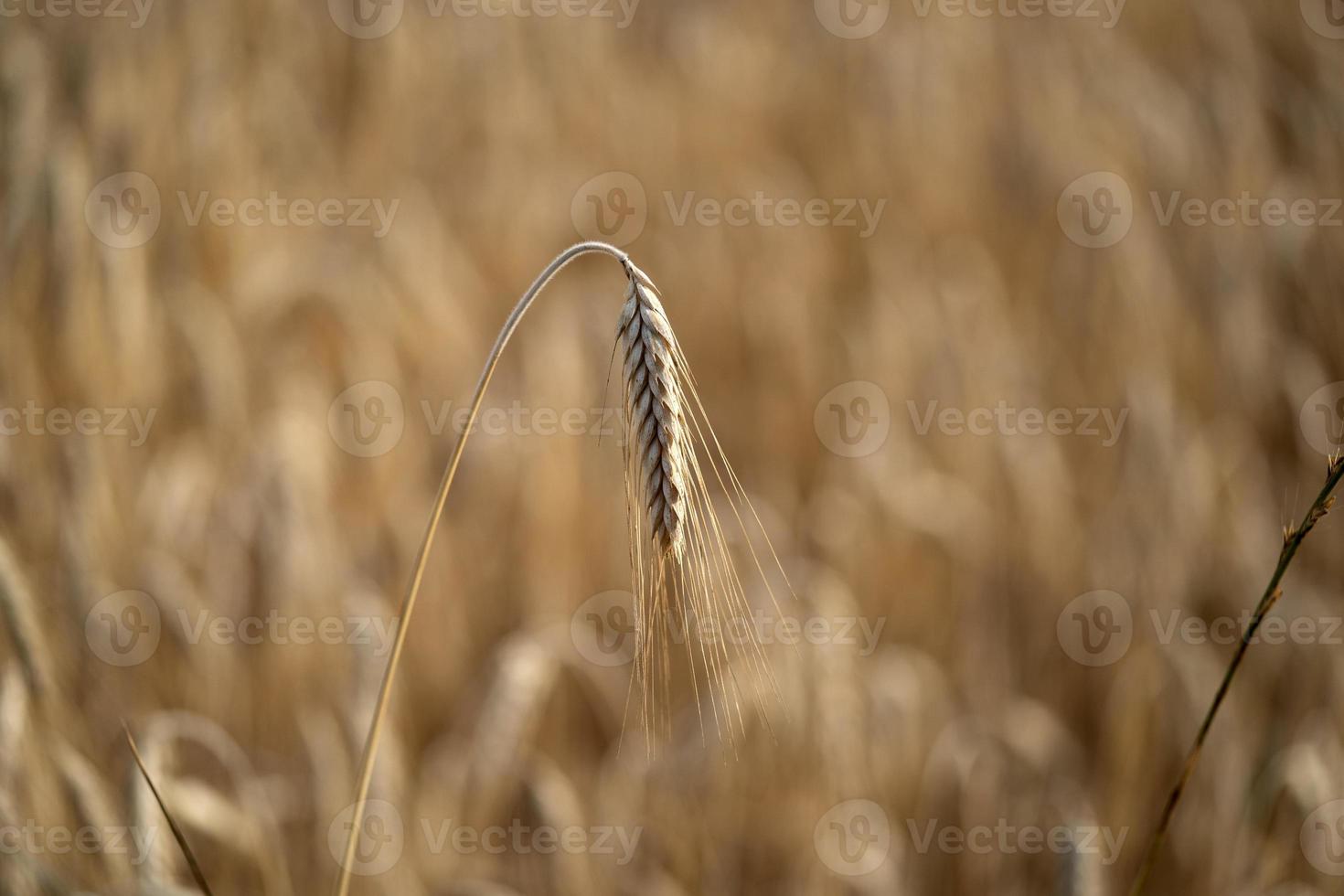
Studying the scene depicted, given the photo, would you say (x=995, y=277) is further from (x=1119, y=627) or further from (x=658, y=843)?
(x=658, y=843)

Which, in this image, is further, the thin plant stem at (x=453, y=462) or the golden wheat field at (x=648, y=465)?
the golden wheat field at (x=648, y=465)

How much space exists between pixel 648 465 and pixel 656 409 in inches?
2.0

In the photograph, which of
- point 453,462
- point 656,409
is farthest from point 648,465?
point 453,462

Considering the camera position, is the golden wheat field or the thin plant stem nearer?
the thin plant stem

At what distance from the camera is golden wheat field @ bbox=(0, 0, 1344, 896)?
4.69ft

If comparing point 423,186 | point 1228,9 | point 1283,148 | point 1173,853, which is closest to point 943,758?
point 1173,853

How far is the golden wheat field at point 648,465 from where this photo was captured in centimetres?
143

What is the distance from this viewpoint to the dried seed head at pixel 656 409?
0.68 m

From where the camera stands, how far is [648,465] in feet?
2.31

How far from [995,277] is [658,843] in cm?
204

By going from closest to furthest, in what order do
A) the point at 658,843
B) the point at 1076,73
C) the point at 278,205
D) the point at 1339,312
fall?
the point at 658,843 < the point at 1339,312 < the point at 278,205 < the point at 1076,73

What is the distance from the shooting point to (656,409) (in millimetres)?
697

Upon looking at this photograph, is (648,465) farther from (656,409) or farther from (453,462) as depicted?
(453,462)

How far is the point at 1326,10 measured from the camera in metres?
2.97
